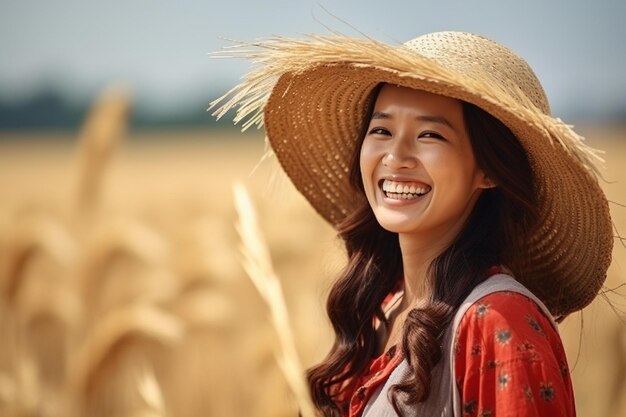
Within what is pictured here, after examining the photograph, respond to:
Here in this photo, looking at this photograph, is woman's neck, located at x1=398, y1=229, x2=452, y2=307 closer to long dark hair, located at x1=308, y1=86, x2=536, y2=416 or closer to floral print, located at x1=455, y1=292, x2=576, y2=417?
long dark hair, located at x1=308, y1=86, x2=536, y2=416

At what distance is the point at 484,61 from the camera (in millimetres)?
1611

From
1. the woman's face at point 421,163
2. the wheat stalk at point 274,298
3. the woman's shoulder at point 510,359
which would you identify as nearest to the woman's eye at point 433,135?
the woman's face at point 421,163

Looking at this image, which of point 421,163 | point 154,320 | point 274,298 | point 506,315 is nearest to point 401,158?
point 421,163

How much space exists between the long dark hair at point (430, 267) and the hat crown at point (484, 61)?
7cm

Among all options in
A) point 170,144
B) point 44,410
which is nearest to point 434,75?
point 44,410

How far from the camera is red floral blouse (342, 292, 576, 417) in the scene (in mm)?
1385

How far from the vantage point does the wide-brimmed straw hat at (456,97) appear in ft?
5.03

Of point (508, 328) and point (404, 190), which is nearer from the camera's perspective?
point (508, 328)

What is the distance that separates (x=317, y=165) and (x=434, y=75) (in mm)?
642

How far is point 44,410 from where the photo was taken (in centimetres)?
285

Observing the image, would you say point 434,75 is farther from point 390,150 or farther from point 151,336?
point 151,336

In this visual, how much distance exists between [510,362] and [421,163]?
1.23 feet

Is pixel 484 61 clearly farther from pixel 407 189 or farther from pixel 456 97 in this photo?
pixel 407 189

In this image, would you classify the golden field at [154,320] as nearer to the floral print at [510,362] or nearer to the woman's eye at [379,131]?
the woman's eye at [379,131]
